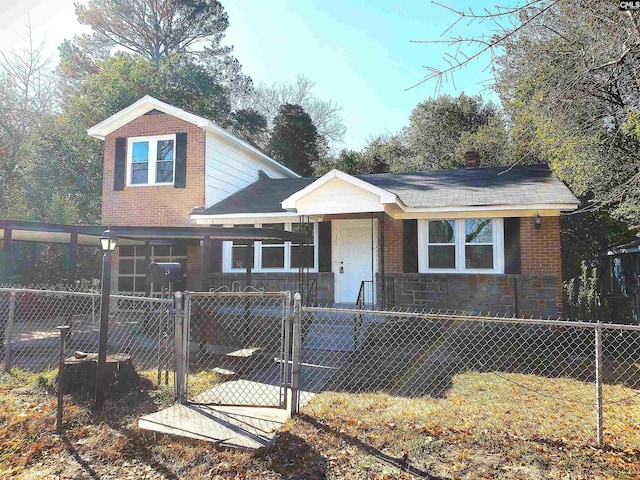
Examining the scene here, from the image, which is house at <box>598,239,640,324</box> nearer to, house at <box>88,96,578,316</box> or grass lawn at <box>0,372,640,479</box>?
house at <box>88,96,578,316</box>

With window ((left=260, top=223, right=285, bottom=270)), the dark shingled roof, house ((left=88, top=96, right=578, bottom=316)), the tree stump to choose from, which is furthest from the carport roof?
the tree stump

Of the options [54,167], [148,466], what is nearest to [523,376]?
[148,466]

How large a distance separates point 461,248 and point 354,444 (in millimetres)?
7465

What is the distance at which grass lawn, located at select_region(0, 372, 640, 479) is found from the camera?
3.62 meters

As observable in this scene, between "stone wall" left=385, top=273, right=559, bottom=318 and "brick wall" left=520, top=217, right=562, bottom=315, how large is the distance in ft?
0.58

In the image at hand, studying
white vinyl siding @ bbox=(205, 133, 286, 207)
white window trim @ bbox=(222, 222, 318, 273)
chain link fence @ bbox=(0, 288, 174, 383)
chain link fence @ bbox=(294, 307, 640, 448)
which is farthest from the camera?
white vinyl siding @ bbox=(205, 133, 286, 207)

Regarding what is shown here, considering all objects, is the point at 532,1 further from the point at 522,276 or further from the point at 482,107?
the point at 482,107

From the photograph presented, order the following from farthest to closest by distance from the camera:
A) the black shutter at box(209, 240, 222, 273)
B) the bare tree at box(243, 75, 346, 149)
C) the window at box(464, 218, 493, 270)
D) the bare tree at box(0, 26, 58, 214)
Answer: the bare tree at box(243, 75, 346, 149) → the bare tree at box(0, 26, 58, 214) → the black shutter at box(209, 240, 222, 273) → the window at box(464, 218, 493, 270)

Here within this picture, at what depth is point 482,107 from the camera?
88.9 feet

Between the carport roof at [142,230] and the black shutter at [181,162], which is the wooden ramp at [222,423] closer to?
the carport roof at [142,230]

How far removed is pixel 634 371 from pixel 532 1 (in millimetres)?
6397

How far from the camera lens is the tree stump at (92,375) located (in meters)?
5.31

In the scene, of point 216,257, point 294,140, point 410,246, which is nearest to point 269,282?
point 216,257

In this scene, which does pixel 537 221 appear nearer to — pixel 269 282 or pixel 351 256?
pixel 351 256
